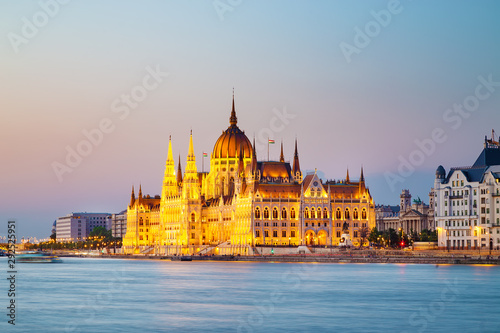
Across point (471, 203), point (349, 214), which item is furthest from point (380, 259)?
point (349, 214)

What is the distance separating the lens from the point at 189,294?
7781cm

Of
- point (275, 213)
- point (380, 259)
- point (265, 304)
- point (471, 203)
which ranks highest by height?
point (275, 213)

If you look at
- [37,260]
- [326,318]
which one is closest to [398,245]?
[37,260]

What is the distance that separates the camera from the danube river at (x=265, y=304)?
5503cm

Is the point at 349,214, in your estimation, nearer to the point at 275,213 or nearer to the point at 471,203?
the point at 275,213

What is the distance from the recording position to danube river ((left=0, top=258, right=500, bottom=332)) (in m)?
55.0

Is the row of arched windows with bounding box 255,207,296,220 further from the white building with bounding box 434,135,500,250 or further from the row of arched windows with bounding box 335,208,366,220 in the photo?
Result: the white building with bounding box 434,135,500,250

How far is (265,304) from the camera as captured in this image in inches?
2655

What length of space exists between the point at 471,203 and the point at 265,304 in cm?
7647

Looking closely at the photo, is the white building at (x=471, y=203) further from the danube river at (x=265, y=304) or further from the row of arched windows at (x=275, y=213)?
the row of arched windows at (x=275, y=213)

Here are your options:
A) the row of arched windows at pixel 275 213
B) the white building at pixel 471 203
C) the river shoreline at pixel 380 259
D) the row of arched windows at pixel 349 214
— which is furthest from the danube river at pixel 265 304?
the row of arched windows at pixel 349 214

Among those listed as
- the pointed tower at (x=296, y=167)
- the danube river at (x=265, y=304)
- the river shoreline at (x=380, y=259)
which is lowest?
the danube river at (x=265, y=304)

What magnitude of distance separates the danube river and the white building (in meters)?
35.1

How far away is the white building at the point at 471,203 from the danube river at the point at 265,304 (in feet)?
115
